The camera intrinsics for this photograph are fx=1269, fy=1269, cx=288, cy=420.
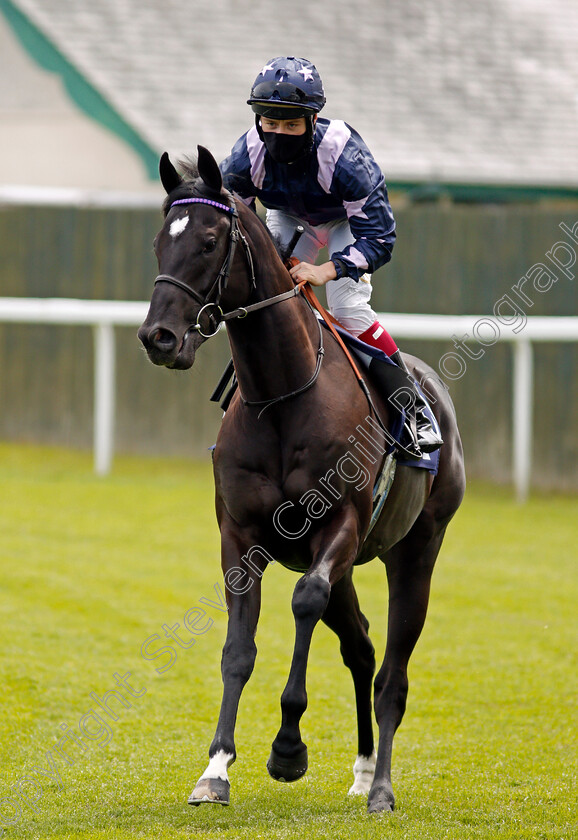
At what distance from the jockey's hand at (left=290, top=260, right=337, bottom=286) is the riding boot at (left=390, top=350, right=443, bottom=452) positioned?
0.57m

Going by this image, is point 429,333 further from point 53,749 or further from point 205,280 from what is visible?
point 205,280

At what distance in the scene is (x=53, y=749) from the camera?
4.95 meters

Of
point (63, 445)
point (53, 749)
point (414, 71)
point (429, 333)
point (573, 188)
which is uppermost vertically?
point (414, 71)

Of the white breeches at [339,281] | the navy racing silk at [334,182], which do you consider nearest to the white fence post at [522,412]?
the white breeches at [339,281]

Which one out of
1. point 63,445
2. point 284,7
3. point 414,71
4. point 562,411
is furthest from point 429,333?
point 284,7

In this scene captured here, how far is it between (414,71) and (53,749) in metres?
10.9

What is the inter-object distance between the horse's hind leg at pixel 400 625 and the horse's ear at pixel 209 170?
1.77 metres

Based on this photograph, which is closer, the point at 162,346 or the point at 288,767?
the point at 162,346

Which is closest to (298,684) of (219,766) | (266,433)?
(219,766)

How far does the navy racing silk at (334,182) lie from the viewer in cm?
422

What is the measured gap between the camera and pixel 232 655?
388 centimetres

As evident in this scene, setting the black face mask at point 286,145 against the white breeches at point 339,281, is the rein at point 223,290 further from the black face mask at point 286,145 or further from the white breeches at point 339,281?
the black face mask at point 286,145

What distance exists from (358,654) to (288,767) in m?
1.05

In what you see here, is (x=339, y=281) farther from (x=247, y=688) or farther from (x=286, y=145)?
(x=247, y=688)
